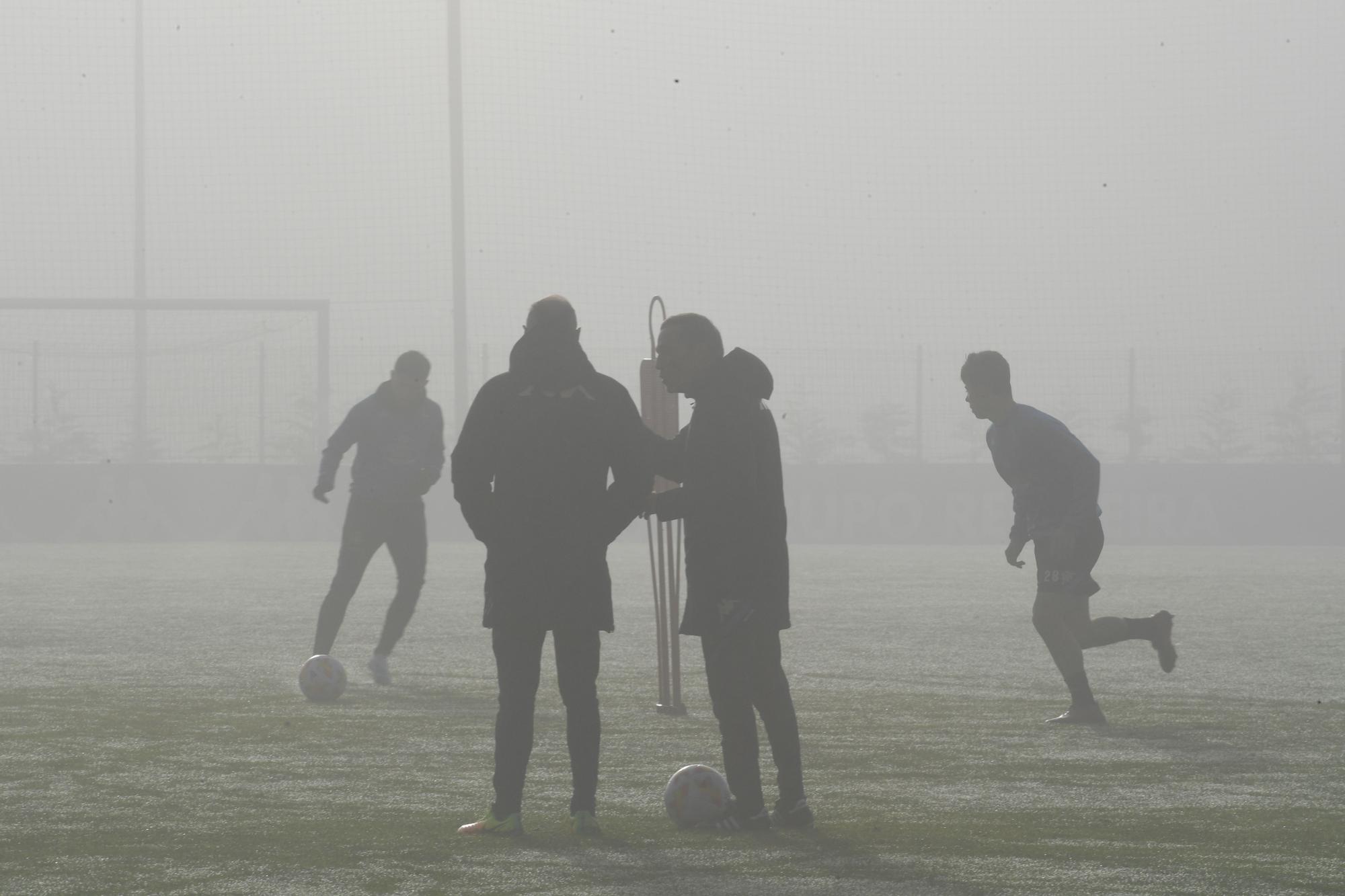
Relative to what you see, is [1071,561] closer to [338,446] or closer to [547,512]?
[547,512]

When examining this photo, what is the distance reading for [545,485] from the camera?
4.82 m

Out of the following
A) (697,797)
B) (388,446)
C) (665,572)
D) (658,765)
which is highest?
(388,446)

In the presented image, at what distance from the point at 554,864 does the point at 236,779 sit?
6.33 ft

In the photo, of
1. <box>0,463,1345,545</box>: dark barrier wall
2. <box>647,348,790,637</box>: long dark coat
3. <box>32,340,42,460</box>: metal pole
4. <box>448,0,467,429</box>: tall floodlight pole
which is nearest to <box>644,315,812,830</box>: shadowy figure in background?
<box>647,348,790,637</box>: long dark coat

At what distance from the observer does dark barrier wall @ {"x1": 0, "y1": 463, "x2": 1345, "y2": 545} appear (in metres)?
28.5

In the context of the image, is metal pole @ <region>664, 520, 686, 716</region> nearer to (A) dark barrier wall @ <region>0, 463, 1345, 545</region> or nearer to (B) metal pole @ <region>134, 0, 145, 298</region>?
(A) dark barrier wall @ <region>0, 463, 1345, 545</region>

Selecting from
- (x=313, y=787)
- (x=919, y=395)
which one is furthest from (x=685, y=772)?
(x=919, y=395)

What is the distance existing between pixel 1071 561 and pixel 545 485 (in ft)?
10.8

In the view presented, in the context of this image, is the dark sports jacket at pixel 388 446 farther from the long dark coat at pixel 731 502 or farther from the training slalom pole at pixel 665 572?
the long dark coat at pixel 731 502

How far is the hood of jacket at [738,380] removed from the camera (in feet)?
16.0

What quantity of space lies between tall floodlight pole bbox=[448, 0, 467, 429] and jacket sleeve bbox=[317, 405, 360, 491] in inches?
704

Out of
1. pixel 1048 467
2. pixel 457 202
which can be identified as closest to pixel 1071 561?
pixel 1048 467

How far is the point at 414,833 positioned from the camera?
15.9ft

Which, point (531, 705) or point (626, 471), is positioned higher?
point (626, 471)
